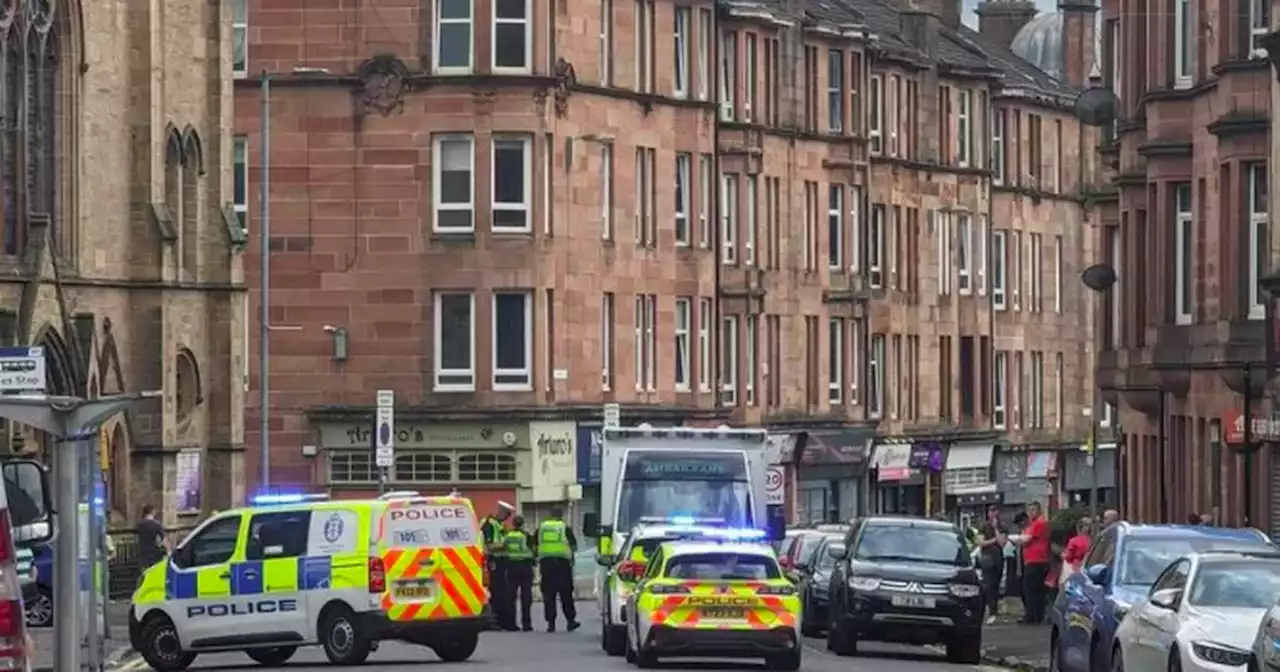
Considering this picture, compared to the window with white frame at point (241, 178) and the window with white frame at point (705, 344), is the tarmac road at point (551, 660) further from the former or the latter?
the window with white frame at point (705, 344)

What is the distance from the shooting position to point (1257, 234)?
48469 millimetres

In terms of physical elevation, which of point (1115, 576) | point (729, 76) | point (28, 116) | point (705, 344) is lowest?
point (1115, 576)

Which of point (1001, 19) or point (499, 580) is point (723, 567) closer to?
point (499, 580)

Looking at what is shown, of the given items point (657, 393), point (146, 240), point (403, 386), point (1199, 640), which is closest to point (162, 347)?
point (146, 240)

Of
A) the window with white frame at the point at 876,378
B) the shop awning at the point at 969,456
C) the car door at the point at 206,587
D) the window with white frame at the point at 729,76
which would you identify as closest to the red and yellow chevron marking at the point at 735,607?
the car door at the point at 206,587

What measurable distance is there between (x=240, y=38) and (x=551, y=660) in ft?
115

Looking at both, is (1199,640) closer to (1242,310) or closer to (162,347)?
(1242,310)

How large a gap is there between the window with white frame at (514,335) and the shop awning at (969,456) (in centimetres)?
2465

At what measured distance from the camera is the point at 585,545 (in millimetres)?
72500

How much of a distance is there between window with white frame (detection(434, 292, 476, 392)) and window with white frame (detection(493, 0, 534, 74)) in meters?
4.52

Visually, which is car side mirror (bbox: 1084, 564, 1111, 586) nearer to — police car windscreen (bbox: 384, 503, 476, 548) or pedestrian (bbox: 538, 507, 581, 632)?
police car windscreen (bbox: 384, 503, 476, 548)

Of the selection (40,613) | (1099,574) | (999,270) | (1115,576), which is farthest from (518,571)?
(999,270)

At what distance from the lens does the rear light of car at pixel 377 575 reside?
123 feet

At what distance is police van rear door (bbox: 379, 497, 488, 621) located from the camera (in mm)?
37531
